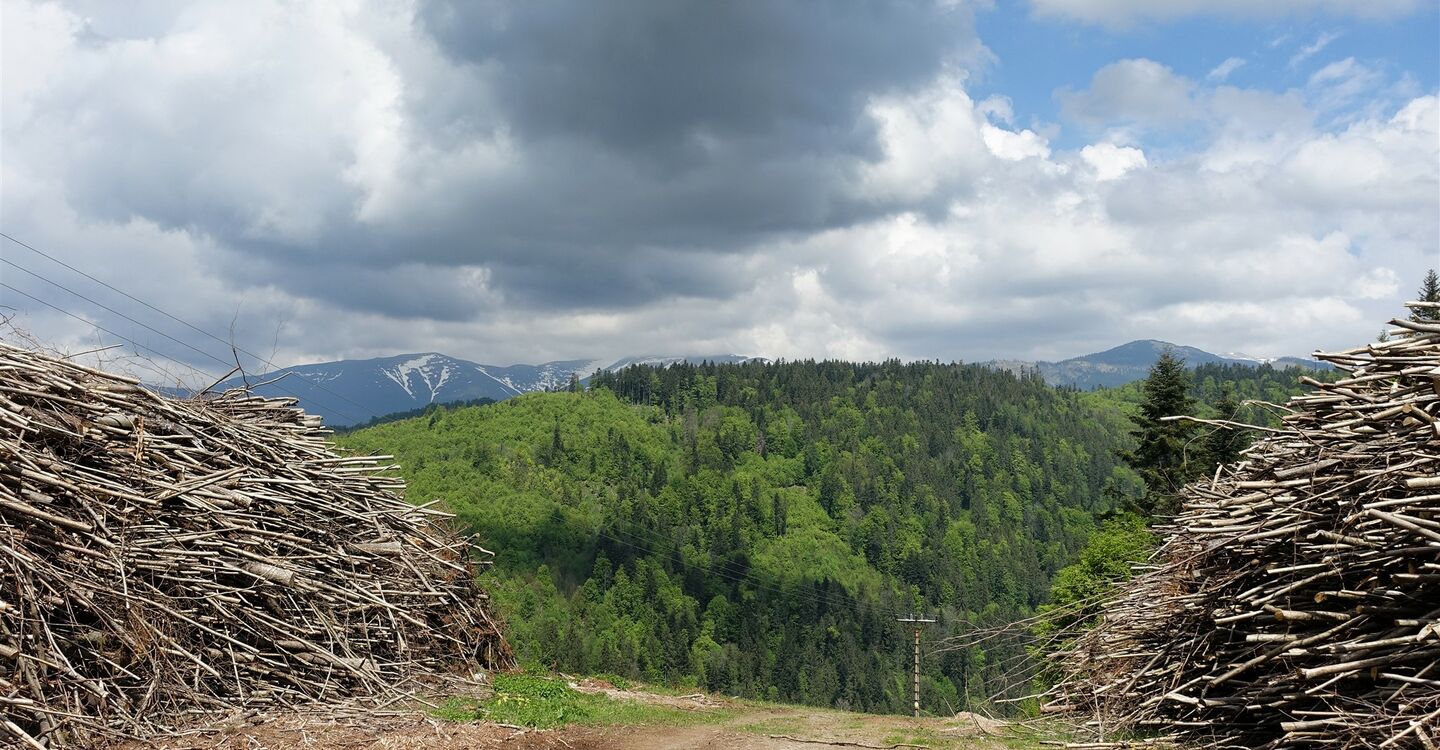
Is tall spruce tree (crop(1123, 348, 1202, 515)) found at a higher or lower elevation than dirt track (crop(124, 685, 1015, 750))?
higher

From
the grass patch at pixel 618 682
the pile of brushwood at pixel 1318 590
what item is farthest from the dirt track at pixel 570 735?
the grass patch at pixel 618 682

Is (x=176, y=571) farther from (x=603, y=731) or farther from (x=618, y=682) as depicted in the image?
(x=618, y=682)

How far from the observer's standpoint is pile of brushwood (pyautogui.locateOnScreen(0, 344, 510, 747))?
27.9 ft

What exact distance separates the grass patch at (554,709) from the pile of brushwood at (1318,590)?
6104mm

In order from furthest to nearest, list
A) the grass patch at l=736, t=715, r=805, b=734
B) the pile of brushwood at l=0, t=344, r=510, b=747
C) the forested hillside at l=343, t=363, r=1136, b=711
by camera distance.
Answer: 1. the forested hillside at l=343, t=363, r=1136, b=711
2. the grass patch at l=736, t=715, r=805, b=734
3. the pile of brushwood at l=0, t=344, r=510, b=747

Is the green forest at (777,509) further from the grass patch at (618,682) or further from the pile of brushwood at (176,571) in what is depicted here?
the pile of brushwood at (176,571)

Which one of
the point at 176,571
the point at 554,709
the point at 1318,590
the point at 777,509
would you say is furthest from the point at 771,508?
the point at 1318,590

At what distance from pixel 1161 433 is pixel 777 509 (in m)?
112

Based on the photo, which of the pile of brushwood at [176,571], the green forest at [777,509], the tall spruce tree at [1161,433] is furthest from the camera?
the green forest at [777,509]

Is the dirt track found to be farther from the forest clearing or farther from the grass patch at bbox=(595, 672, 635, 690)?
the grass patch at bbox=(595, 672, 635, 690)

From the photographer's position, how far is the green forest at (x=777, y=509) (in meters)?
102

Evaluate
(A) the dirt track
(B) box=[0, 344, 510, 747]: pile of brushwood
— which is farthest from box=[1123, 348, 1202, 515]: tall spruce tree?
(B) box=[0, 344, 510, 747]: pile of brushwood

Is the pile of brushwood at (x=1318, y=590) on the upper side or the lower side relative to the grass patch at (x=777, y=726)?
upper

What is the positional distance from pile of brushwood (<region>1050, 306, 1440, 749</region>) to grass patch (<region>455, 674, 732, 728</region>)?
20.0 ft
